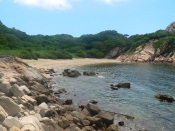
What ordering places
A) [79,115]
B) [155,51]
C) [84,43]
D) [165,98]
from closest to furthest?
[79,115]
[165,98]
[155,51]
[84,43]

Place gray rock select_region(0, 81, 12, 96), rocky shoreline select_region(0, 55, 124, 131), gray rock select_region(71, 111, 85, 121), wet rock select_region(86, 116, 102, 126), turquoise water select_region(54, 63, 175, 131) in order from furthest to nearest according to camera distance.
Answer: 1. turquoise water select_region(54, 63, 175, 131)
2. gray rock select_region(71, 111, 85, 121)
3. wet rock select_region(86, 116, 102, 126)
4. gray rock select_region(0, 81, 12, 96)
5. rocky shoreline select_region(0, 55, 124, 131)

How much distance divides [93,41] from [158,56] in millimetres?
47199

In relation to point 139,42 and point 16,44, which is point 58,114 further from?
point 139,42

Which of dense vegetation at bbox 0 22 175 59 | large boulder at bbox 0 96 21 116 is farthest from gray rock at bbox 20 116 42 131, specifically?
dense vegetation at bbox 0 22 175 59

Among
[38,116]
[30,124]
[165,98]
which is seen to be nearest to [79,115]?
[38,116]

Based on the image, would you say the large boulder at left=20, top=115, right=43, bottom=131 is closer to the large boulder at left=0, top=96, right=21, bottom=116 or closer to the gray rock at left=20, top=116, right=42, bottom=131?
the gray rock at left=20, top=116, right=42, bottom=131

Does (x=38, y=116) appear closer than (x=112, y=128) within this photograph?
Yes

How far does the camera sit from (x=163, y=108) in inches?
1315

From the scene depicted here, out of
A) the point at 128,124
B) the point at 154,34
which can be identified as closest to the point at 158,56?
the point at 154,34

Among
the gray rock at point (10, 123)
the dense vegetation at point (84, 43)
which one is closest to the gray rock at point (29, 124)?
the gray rock at point (10, 123)

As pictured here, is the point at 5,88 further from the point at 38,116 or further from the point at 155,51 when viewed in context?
the point at 155,51

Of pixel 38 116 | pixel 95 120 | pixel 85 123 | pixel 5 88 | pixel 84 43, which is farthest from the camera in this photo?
pixel 84 43

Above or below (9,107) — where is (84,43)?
above

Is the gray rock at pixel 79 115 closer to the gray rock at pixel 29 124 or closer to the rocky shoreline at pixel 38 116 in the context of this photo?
the rocky shoreline at pixel 38 116
